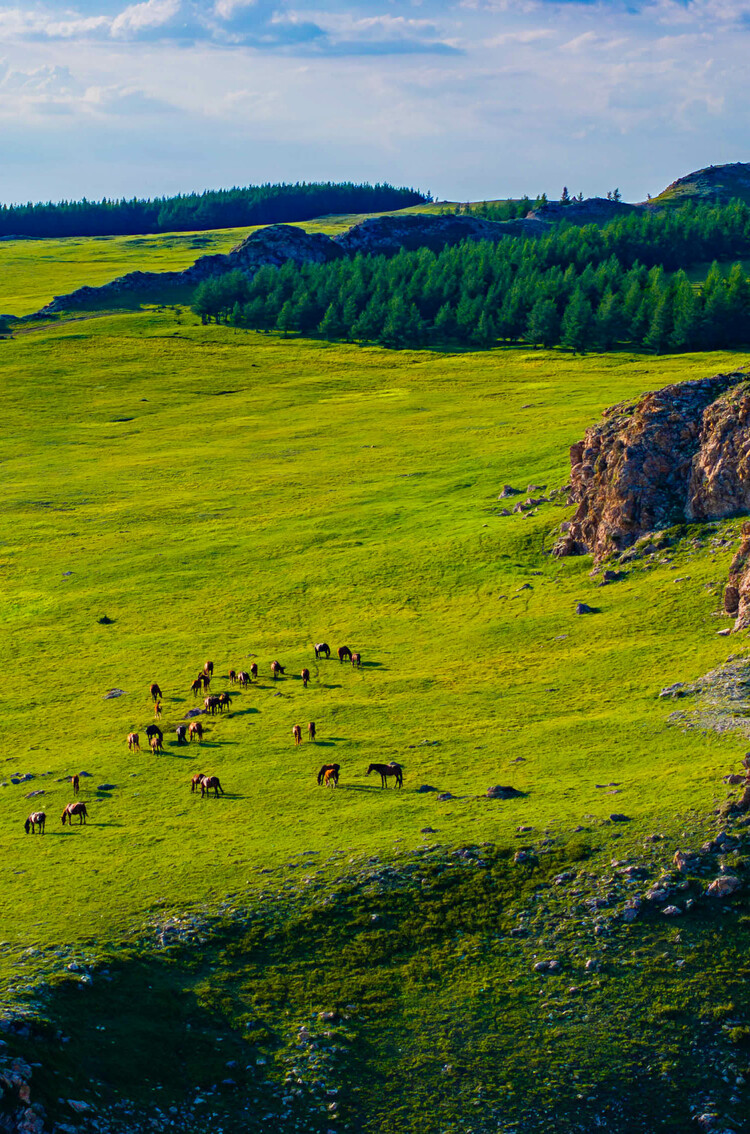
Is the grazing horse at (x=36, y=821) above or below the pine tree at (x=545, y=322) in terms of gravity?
below

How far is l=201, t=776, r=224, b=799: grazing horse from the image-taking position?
38375 millimetres

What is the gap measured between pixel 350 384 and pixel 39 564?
6382 centimetres

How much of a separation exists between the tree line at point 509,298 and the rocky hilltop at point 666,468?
3073 inches

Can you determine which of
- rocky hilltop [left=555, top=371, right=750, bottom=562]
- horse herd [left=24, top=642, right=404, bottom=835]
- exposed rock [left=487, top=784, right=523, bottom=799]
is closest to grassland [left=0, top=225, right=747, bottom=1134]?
exposed rock [left=487, top=784, right=523, bottom=799]

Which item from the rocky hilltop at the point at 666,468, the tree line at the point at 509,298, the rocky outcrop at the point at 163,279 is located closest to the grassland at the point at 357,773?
the rocky hilltop at the point at 666,468

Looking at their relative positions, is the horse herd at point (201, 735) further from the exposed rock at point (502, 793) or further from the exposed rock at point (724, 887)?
the exposed rock at point (724, 887)

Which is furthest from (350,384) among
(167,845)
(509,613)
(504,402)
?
(167,845)

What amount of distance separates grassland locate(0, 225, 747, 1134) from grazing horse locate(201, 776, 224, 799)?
0.66m

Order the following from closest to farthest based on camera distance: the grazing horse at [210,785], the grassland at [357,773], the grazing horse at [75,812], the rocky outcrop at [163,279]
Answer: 1. the grassland at [357,773]
2. the grazing horse at [75,812]
3. the grazing horse at [210,785]
4. the rocky outcrop at [163,279]

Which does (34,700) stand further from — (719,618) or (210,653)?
(719,618)

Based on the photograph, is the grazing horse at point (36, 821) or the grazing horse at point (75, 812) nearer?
the grazing horse at point (36, 821)

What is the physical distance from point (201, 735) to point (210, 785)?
6.78 metres

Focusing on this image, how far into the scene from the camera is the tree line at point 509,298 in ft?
453

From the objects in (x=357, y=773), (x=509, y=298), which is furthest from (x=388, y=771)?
(x=509, y=298)
